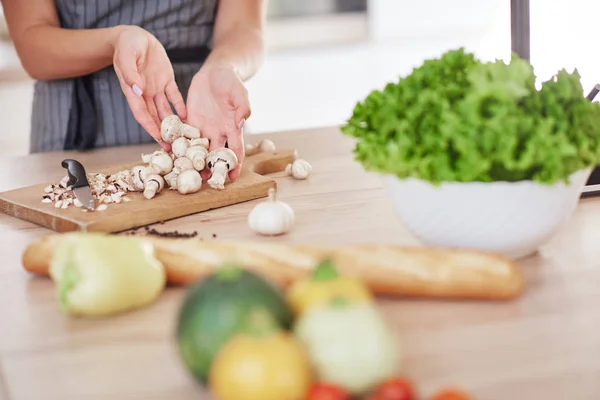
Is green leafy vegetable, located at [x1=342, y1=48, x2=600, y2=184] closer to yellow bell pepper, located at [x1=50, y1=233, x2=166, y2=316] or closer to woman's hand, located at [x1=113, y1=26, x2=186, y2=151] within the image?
yellow bell pepper, located at [x1=50, y1=233, x2=166, y2=316]

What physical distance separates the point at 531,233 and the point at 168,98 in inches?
39.6

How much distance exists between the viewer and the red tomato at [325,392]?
1.97ft

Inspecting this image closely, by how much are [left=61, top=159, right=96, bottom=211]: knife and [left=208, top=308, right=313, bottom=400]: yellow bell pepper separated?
0.76 metres

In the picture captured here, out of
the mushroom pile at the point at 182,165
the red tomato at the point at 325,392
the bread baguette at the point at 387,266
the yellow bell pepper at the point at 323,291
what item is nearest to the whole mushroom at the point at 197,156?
the mushroom pile at the point at 182,165

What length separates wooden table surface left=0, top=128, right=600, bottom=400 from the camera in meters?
0.73

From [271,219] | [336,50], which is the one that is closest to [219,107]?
[271,219]

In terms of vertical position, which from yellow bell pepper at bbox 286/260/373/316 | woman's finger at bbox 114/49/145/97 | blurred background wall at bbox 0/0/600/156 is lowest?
blurred background wall at bbox 0/0/600/156

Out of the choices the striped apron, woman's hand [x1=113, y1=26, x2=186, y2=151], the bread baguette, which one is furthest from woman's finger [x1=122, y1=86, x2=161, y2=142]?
the bread baguette

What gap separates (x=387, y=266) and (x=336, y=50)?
353 centimetres

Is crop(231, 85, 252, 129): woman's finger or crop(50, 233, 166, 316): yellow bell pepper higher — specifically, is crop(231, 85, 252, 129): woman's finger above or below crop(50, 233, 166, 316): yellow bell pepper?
above

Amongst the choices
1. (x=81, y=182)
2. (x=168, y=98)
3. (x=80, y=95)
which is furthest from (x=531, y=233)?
(x=80, y=95)

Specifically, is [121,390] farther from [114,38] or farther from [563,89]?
[114,38]

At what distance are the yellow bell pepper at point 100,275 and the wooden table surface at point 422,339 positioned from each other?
0.02m

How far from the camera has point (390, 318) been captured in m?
0.88
